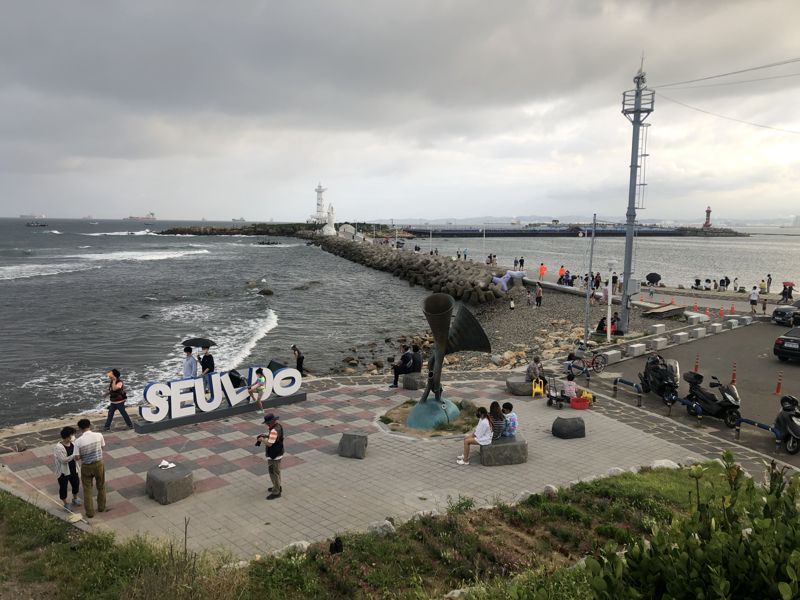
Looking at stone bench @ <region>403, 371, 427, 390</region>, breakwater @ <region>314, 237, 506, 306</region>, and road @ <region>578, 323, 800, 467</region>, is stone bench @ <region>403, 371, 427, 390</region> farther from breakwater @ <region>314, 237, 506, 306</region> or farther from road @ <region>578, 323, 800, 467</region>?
breakwater @ <region>314, 237, 506, 306</region>

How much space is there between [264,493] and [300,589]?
3.18 meters

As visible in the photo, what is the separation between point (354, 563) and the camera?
21.9ft

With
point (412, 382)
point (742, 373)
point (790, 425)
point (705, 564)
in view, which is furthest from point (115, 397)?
point (742, 373)

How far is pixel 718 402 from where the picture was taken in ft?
41.8

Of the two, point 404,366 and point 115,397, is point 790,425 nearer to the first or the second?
point 404,366

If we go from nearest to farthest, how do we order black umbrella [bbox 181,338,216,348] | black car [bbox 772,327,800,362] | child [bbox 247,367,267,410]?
1. child [bbox 247,367,267,410]
2. black umbrella [bbox 181,338,216,348]
3. black car [bbox 772,327,800,362]

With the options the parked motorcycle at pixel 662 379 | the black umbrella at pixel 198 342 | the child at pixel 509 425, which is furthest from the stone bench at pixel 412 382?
the parked motorcycle at pixel 662 379

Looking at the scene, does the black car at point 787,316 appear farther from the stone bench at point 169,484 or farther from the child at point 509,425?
the stone bench at point 169,484

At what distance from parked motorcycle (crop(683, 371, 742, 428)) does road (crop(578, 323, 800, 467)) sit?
0.22 metres

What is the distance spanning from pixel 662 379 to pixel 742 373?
486cm

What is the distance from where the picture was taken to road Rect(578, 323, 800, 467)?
41.0ft

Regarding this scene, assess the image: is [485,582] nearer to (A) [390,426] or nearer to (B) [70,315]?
(A) [390,426]

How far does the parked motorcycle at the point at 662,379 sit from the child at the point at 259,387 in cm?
1042

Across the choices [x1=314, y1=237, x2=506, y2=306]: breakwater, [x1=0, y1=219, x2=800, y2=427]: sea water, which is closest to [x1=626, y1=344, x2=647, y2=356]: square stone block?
[x1=0, y1=219, x2=800, y2=427]: sea water
